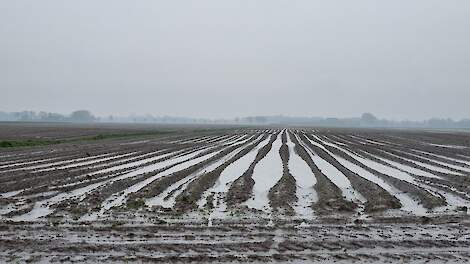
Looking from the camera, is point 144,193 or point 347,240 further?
point 144,193

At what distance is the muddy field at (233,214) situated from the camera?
309 inches

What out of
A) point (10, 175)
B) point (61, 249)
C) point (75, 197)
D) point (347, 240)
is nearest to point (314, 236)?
point (347, 240)

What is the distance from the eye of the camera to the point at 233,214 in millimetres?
10922

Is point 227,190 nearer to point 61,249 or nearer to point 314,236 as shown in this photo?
point 314,236

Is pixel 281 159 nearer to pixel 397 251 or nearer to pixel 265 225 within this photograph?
pixel 265 225

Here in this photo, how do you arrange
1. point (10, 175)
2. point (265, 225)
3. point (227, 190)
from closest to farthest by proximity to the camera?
point (265, 225) → point (227, 190) → point (10, 175)

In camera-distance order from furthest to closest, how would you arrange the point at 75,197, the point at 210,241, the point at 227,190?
the point at 227,190 < the point at 75,197 < the point at 210,241

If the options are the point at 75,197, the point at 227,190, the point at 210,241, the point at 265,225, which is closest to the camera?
the point at 210,241

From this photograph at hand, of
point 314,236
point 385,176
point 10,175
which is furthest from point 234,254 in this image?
point 10,175

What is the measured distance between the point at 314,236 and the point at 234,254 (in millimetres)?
1885

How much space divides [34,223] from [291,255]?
17.6 feet

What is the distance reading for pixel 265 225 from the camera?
982cm

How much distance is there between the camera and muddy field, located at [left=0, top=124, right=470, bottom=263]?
784cm

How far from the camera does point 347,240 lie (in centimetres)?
862
